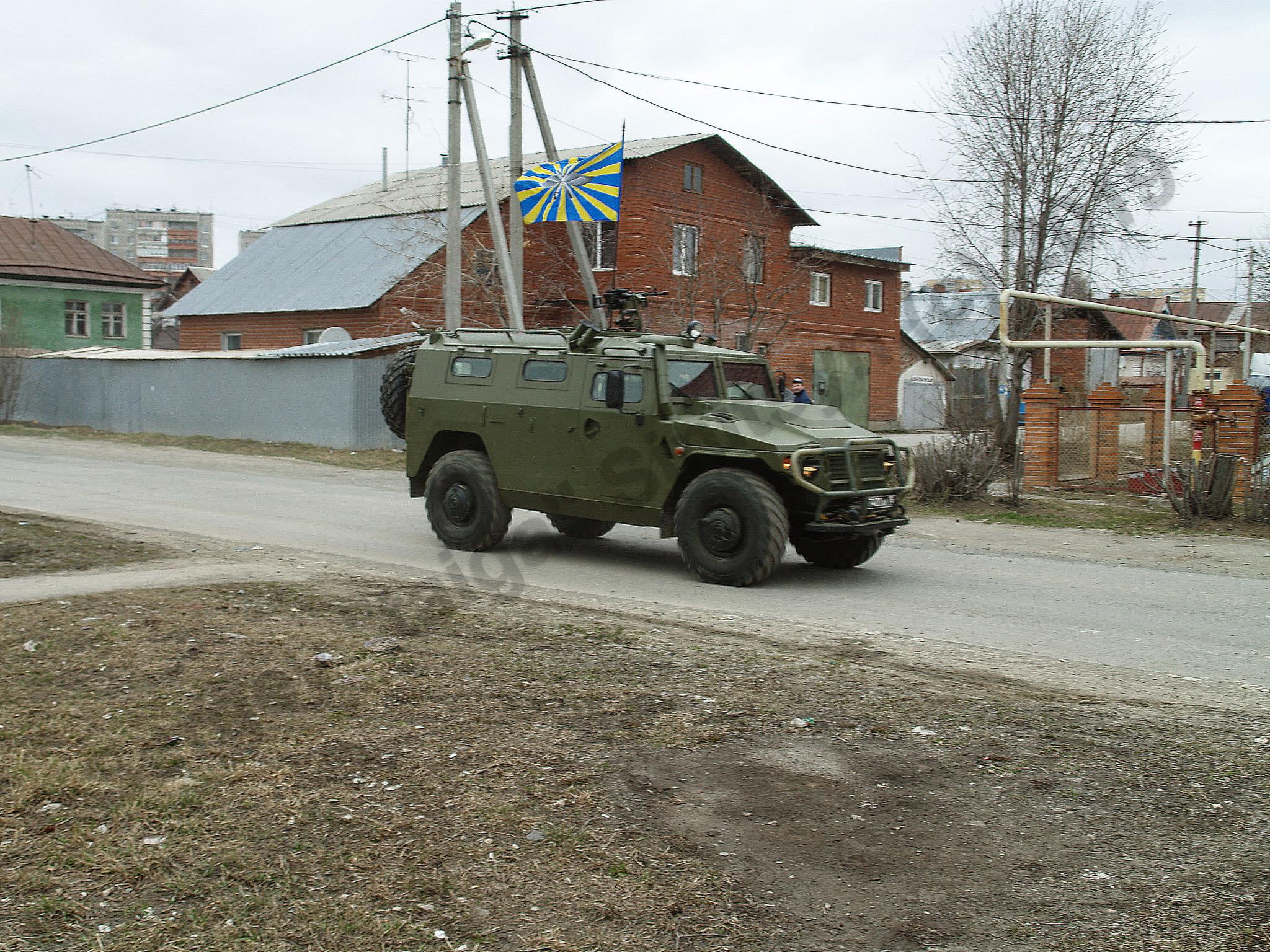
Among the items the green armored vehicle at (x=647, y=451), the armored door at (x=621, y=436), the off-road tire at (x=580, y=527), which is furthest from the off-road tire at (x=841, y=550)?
the off-road tire at (x=580, y=527)

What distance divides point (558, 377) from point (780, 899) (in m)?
7.54

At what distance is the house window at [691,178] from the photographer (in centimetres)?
3234

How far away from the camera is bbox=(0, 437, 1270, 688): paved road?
816cm

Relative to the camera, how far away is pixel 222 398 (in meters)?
28.2

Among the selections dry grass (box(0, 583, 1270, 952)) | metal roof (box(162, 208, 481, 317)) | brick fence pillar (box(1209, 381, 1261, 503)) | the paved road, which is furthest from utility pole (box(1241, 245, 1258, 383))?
metal roof (box(162, 208, 481, 317))

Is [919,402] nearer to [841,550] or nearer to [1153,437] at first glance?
[1153,437]

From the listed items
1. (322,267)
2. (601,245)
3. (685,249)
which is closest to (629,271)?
(601,245)

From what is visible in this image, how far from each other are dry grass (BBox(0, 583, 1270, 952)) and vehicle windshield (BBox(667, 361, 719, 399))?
12.1 ft

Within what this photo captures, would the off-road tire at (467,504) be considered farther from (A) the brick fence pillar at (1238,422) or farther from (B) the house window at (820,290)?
(B) the house window at (820,290)

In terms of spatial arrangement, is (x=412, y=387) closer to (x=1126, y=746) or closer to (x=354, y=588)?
(x=354, y=588)

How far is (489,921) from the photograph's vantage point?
372 centimetres

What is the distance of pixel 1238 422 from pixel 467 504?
427 inches

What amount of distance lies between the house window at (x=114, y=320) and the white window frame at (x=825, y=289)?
2927cm

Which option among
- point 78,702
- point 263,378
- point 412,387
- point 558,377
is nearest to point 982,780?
point 78,702
